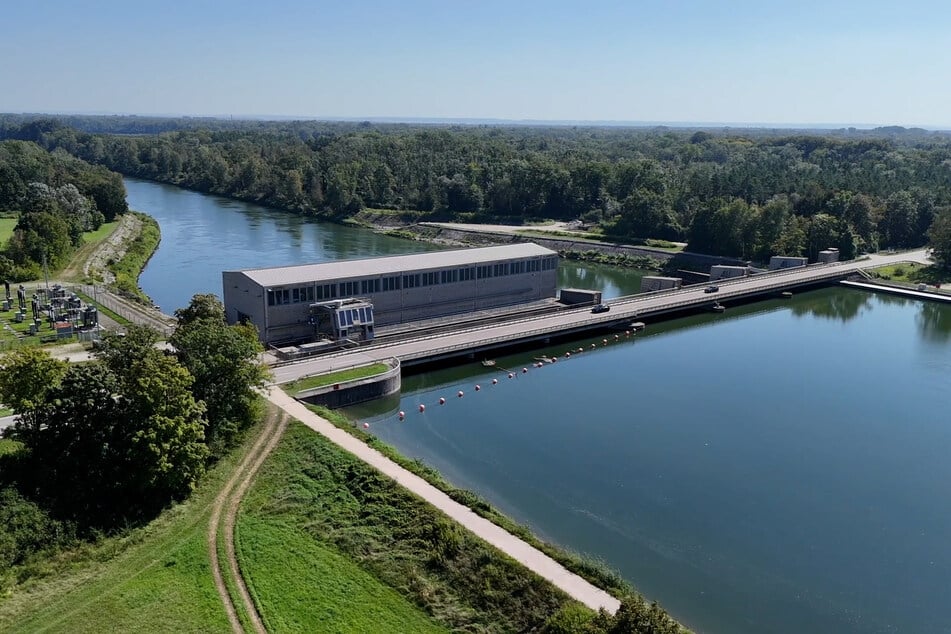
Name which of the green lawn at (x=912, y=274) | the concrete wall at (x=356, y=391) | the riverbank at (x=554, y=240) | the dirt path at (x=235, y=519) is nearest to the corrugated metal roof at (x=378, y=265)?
the concrete wall at (x=356, y=391)

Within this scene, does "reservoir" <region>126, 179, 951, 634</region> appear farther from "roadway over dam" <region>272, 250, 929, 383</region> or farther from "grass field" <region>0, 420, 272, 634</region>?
"grass field" <region>0, 420, 272, 634</region>

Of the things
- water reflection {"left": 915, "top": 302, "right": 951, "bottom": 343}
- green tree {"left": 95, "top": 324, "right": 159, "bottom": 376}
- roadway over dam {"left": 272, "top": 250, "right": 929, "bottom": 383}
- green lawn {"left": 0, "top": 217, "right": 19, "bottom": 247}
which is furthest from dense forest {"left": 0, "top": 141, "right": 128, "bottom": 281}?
water reflection {"left": 915, "top": 302, "right": 951, "bottom": 343}

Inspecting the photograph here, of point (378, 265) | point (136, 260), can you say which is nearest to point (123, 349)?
point (378, 265)

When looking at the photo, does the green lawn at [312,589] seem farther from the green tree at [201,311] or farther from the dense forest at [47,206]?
the dense forest at [47,206]

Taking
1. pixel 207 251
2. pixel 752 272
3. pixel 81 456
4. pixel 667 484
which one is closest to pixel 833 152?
pixel 752 272

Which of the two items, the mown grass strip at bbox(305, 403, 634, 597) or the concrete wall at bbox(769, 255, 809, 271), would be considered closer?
→ the mown grass strip at bbox(305, 403, 634, 597)

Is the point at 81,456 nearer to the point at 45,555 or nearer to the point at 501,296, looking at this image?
the point at 45,555

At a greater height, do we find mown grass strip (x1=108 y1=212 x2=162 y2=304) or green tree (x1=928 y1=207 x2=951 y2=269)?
green tree (x1=928 y1=207 x2=951 y2=269)
